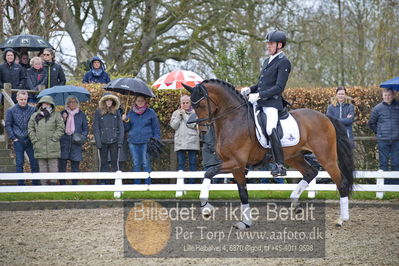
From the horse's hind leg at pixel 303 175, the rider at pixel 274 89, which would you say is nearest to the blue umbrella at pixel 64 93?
the rider at pixel 274 89

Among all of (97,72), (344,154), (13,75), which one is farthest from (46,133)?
(344,154)

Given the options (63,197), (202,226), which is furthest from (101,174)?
(202,226)

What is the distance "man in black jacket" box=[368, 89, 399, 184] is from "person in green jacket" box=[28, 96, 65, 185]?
645 cm

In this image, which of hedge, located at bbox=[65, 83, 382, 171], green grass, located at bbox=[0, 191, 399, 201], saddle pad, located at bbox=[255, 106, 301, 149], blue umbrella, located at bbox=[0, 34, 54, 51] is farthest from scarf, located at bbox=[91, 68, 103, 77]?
saddle pad, located at bbox=[255, 106, 301, 149]

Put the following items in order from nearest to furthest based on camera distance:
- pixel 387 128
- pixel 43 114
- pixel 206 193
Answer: pixel 206 193
pixel 43 114
pixel 387 128

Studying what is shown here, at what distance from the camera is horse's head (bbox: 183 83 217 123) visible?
352 inches

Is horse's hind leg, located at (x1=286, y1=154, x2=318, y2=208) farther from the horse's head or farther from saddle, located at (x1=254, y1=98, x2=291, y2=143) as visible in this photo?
the horse's head

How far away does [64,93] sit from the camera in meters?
13.4

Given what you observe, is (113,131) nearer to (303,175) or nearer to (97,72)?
(97,72)

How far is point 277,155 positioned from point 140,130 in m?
4.27

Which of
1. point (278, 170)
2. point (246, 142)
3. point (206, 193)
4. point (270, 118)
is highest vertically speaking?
point (270, 118)

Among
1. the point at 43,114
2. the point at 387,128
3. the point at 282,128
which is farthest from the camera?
the point at 387,128

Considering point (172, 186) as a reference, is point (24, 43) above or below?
above

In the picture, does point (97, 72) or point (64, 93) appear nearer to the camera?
point (64, 93)
